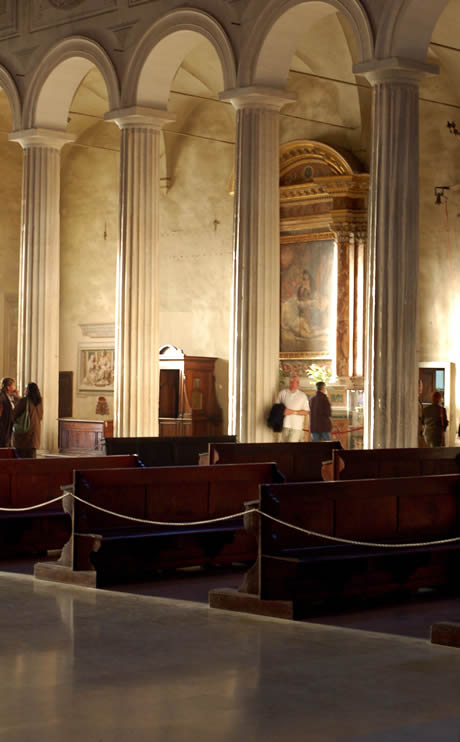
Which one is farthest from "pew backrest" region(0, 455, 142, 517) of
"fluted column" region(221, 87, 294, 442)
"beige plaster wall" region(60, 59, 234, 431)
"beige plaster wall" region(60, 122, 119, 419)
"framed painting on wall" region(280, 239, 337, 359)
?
"beige plaster wall" region(60, 122, 119, 419)

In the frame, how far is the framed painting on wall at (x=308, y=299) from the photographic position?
73.5ft

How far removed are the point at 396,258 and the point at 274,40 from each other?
13.6 feet

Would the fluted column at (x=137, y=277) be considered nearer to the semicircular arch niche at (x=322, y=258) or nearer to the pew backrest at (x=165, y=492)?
the semicircular arch niche at (x=322, y=258)

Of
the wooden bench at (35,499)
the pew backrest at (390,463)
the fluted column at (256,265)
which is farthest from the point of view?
the fluted column at (256,265)

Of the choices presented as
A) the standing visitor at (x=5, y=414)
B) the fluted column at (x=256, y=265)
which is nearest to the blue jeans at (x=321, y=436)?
the fluted column at (x=256, y=265)

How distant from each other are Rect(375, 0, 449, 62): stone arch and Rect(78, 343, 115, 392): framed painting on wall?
42.3 feet

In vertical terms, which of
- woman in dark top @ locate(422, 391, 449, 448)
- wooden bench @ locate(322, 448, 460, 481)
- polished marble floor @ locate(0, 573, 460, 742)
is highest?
woman in dark top @ locate(422, 391, 449, 448)

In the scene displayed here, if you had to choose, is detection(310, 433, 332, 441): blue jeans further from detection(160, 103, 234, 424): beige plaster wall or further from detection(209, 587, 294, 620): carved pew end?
detection(209, 587, 294, 620): carved pew end

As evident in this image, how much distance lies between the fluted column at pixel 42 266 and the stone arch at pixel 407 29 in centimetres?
807

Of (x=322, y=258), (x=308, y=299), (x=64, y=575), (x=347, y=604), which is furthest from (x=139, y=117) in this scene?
(x=347, y=604)

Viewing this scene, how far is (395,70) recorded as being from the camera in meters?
14.8

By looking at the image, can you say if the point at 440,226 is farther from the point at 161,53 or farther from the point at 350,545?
the point at 350,545

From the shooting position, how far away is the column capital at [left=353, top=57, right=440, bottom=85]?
14.7 metres

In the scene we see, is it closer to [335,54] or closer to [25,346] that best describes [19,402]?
[25,346]
